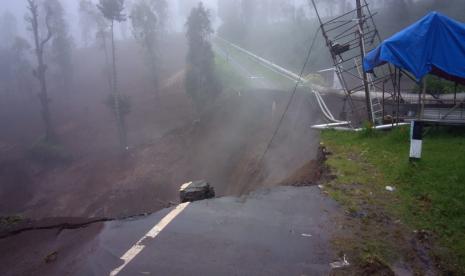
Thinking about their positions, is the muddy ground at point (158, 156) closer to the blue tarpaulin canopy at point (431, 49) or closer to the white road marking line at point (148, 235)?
the white road marking line at point (148, 235)

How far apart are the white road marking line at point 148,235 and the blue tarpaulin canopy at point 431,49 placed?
708 cm

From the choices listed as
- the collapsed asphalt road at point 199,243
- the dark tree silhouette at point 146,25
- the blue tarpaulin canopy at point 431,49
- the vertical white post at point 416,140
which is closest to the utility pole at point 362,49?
the blue tarpaulin canopy at point 431,49

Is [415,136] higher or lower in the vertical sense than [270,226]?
higher

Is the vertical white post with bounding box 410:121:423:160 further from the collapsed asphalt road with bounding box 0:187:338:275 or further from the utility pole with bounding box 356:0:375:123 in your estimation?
the utility pole with bounding box 356:0:375:123

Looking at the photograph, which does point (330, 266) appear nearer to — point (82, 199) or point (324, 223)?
point (324, 223)

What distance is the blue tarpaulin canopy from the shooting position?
9.55m

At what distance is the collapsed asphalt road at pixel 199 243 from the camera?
510 cm

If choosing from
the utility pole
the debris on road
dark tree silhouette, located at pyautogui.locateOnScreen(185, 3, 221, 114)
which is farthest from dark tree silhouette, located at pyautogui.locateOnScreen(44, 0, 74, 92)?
the debris on road

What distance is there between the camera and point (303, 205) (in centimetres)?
712

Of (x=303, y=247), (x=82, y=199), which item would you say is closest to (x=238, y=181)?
(x=303, y=247)

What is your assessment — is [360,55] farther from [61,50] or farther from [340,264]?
[61,50]

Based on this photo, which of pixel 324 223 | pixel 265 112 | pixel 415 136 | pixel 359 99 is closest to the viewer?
pixel 324 223

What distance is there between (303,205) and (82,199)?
706 inches

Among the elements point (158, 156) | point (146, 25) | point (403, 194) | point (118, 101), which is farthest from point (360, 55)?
point (146, 25)
